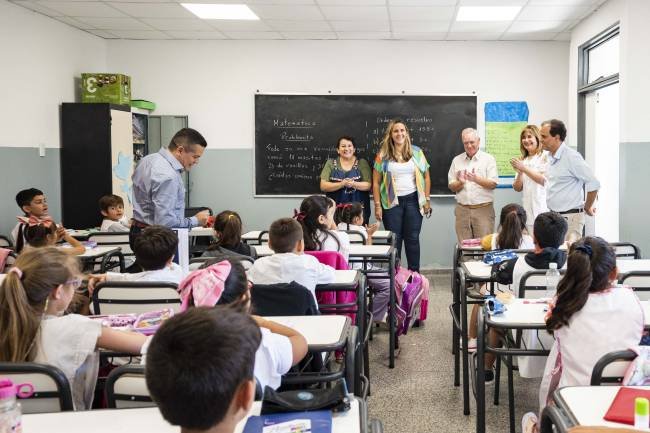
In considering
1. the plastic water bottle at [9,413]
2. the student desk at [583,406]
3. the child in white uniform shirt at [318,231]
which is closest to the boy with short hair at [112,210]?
the child in white uniform shirt at [318,231]

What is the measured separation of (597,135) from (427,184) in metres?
1.94

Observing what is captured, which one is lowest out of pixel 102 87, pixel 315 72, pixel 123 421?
pixel 123 421

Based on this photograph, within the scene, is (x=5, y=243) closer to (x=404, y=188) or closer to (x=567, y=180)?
(x=404, y=188)

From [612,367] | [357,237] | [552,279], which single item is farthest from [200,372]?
[357,237]

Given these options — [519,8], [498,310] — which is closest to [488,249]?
[498,310]

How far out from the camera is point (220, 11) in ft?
20.5

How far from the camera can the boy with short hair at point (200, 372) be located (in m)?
1.06

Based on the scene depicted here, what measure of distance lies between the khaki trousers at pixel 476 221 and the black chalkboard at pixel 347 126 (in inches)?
39.2

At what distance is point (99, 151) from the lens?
6.57 m

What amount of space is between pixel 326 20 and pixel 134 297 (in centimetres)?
445

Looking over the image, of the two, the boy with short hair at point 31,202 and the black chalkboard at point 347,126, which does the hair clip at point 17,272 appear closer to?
the boy with short hair at point 31,202

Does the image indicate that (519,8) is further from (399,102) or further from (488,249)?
(488,249)

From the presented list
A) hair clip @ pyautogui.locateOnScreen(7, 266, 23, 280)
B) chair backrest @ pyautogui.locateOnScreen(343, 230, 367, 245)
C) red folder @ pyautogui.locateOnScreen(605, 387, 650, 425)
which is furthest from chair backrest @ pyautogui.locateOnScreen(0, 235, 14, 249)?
red folder @ pyautogui.locateOnScreen(605, 387, 650, 425)

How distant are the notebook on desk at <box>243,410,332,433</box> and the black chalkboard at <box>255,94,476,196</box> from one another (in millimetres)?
6125
